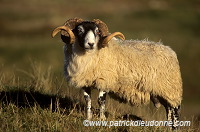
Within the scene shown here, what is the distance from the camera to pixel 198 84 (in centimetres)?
2327

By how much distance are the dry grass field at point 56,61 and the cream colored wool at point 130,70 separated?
49cm

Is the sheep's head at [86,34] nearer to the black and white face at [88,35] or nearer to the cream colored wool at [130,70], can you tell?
the black and white face at [88,35]

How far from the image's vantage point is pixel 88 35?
7.34m

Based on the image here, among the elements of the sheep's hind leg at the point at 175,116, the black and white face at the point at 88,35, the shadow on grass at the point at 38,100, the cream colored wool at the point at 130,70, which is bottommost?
the sheep's hind leg at the point at 175,116

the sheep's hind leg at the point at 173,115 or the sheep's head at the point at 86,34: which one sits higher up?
the sheep's head at the point at 86,34

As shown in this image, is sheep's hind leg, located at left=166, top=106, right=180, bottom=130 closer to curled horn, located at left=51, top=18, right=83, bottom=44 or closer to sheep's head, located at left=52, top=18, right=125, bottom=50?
sheep's head, located at left=52, top=18, right=125, bottom=50

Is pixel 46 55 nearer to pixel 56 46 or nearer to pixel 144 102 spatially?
pixel 56 46

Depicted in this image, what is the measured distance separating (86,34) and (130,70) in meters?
1.46

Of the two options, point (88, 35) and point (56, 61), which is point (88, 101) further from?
point (56, 61)

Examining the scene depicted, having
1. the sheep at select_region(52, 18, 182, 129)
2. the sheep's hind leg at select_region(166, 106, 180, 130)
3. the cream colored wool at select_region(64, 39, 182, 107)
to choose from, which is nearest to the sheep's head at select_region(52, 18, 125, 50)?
the sheep at select_region(52, 18, 182, 129)

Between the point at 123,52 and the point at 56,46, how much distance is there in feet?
62.4

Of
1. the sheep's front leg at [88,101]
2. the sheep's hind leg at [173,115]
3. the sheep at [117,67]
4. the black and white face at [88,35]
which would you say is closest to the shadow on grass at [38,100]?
the sheep's front leg at [88,101]

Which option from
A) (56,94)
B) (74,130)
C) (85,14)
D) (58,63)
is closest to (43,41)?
(58,63)

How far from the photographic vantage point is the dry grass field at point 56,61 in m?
6.89
